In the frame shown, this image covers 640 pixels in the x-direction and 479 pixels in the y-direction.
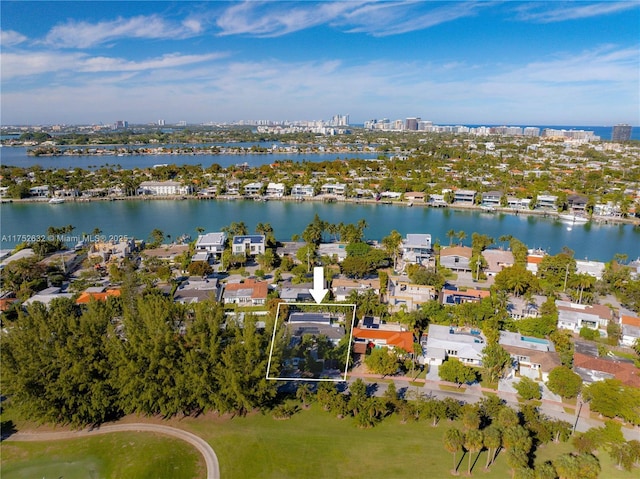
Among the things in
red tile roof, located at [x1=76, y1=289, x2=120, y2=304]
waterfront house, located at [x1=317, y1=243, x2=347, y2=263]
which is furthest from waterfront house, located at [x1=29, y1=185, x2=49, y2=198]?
waterfront house, located at [x1=317, y1=243, x2=347, y2=263]

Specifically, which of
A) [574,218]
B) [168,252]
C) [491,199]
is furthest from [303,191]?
[574,218]

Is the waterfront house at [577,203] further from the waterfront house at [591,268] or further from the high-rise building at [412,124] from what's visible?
the high-rise building at [412,124]

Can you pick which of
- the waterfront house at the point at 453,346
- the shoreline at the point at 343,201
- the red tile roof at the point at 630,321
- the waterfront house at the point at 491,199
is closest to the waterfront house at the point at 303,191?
the shoreline at the point at 343,201

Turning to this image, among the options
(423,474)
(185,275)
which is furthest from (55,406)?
(185,275)

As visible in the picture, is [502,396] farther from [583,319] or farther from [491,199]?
[491,199]

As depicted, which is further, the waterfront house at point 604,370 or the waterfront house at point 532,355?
the waterfront house at point 532,355

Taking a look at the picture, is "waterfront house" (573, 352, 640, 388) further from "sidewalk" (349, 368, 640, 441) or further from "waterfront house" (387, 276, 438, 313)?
"waterfront house" (387, 276, 438, 313)
